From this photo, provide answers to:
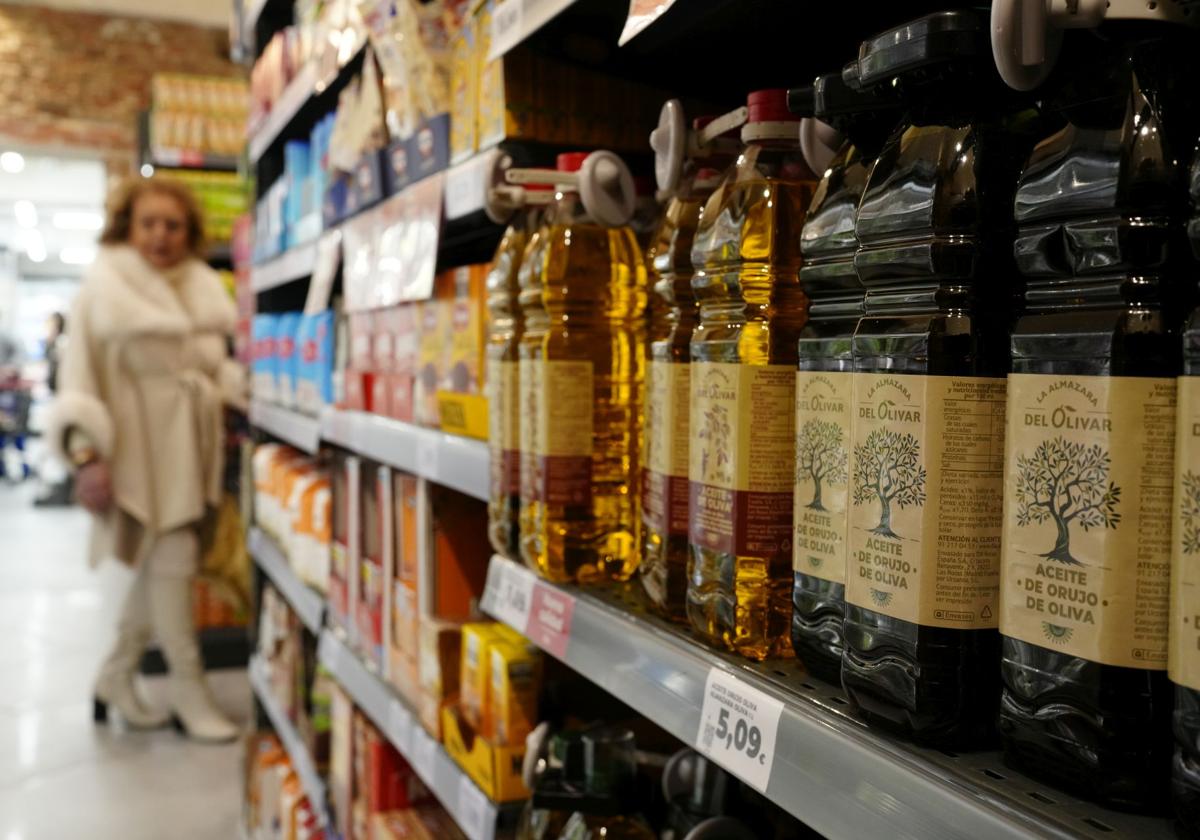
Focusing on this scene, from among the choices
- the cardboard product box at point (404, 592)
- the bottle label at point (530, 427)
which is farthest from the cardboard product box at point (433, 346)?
the bottle label at point (530, 427)

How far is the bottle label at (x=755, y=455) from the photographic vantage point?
0.78 m

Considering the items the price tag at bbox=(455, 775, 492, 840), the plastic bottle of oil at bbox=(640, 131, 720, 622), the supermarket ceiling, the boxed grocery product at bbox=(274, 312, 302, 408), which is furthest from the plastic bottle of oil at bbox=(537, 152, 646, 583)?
the supermarket ceiling

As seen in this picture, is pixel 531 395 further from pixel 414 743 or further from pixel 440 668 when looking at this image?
pixel 414 743

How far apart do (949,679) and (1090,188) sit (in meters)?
0.27

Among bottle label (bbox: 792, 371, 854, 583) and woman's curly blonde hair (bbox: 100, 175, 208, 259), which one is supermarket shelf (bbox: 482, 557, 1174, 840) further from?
woman's curly blonde hair (bbox: 100, 175, 208, 259)

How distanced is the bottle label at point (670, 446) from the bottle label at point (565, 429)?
5.7 inches

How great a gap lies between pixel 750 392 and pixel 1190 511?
35 centimetres

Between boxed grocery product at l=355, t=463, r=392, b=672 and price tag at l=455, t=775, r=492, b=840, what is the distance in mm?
540

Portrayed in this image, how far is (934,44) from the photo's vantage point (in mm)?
565

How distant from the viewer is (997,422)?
0.58 metres

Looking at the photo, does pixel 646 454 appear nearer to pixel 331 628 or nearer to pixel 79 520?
pixel 331 628

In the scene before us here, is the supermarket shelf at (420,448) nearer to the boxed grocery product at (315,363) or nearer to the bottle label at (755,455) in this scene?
the boxed grocery product at (315,363)

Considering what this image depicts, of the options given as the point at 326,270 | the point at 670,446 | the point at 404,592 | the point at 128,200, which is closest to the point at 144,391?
the point at 128,200

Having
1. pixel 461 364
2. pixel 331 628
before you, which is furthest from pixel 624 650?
pixel 331 628
